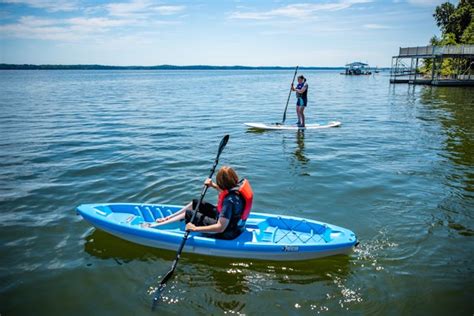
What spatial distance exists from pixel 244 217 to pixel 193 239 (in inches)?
38.6

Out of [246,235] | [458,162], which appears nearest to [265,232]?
[246,235]

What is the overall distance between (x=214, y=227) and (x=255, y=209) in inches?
104

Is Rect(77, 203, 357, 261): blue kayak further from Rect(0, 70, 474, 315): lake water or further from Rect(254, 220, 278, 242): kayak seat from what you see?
Rect(0, 70, 474, 315): lake water

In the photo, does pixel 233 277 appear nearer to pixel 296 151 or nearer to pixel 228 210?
pixel 228 210

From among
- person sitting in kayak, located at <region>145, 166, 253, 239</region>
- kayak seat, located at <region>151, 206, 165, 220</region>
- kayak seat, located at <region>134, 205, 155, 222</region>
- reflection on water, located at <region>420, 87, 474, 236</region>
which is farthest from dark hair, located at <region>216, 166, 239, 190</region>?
reflection on water, located at <region>420, 87, 474, 236</region>

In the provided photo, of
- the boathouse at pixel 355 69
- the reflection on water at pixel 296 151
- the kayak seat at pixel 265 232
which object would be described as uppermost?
the boathouse at pixel 355 69

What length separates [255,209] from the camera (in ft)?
28.4

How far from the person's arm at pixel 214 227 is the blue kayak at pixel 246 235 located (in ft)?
0.62

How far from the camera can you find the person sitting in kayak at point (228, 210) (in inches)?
233

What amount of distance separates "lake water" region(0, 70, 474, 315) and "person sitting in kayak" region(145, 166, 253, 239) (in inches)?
24.2

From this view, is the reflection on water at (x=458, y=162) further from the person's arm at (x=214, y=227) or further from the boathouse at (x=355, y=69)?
the boathouse at (x=355, y=69)

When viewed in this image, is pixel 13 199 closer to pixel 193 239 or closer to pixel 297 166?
pixel 193 239

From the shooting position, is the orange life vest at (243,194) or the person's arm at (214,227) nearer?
the orange life vest at (243,194)

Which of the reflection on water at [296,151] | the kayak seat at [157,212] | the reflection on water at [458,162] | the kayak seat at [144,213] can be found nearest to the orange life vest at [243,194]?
the kayak seat at [157,212]
